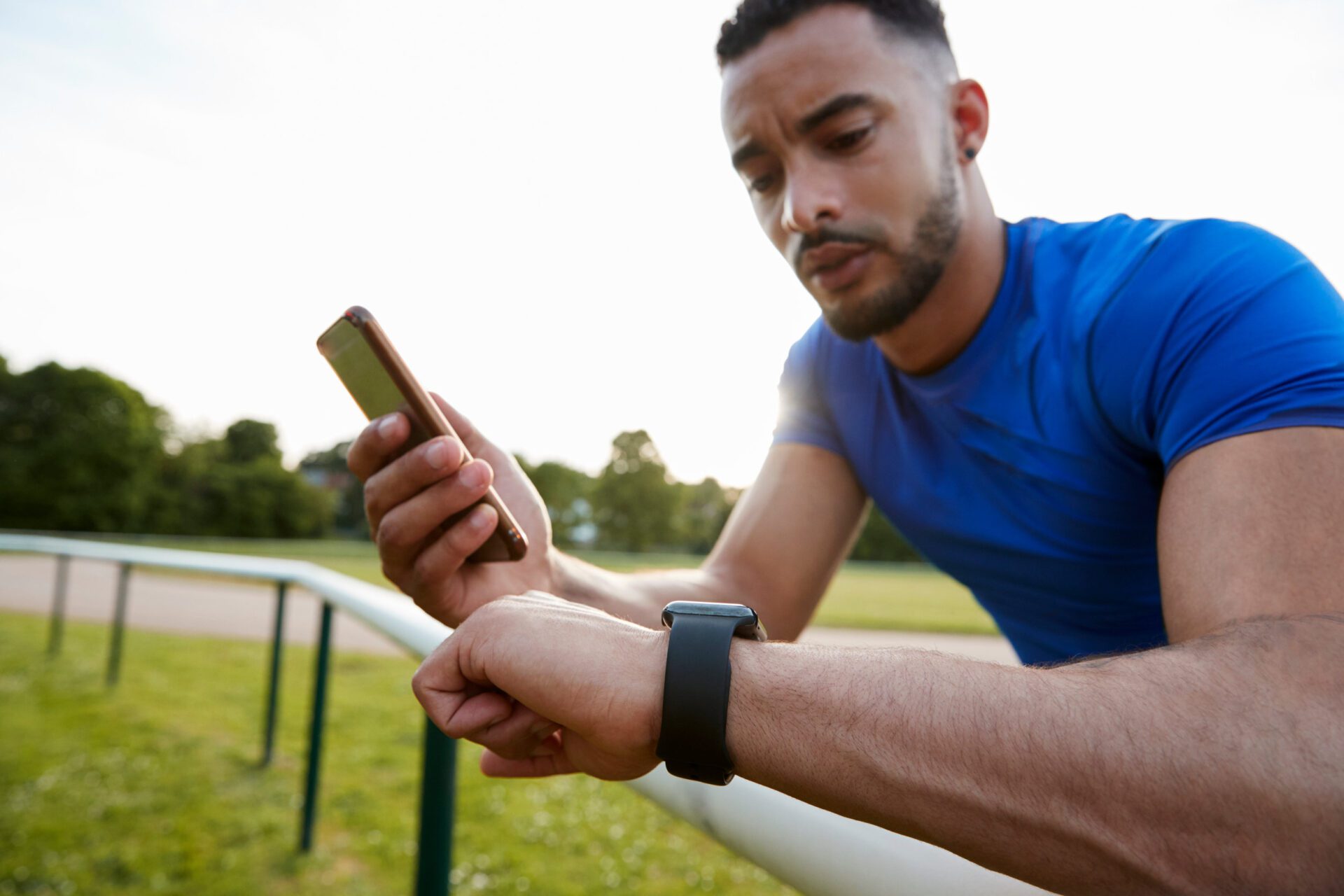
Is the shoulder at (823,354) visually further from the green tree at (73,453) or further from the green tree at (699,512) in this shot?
the green tree at (699,512)

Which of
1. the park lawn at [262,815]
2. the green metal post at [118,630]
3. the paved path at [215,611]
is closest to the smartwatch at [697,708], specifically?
the park lawn at [262,815]

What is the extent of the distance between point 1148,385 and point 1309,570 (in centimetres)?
49

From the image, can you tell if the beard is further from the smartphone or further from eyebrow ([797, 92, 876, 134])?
the smartphone

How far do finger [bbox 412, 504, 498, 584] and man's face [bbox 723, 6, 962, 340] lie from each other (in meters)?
1.05

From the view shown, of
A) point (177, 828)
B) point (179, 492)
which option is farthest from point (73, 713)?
point (179, 492)

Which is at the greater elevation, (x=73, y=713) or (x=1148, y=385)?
(x=1148, y=385)

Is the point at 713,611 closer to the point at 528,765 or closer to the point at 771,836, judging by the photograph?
the point at 771,836

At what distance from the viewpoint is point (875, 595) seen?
25766mm

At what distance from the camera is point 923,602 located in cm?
2311

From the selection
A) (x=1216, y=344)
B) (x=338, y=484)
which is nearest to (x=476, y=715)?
(x=1216, y=344)

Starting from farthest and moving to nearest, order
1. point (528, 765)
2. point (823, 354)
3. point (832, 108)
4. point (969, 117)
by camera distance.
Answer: point (823, 354)
point (969, 117)
point (832, 108)
point (528, 765)

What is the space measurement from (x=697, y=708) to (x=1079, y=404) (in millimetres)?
1164

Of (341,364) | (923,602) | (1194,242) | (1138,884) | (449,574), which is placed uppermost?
(1194,242)

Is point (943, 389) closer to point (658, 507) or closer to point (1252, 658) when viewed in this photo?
point (1252, 658)
